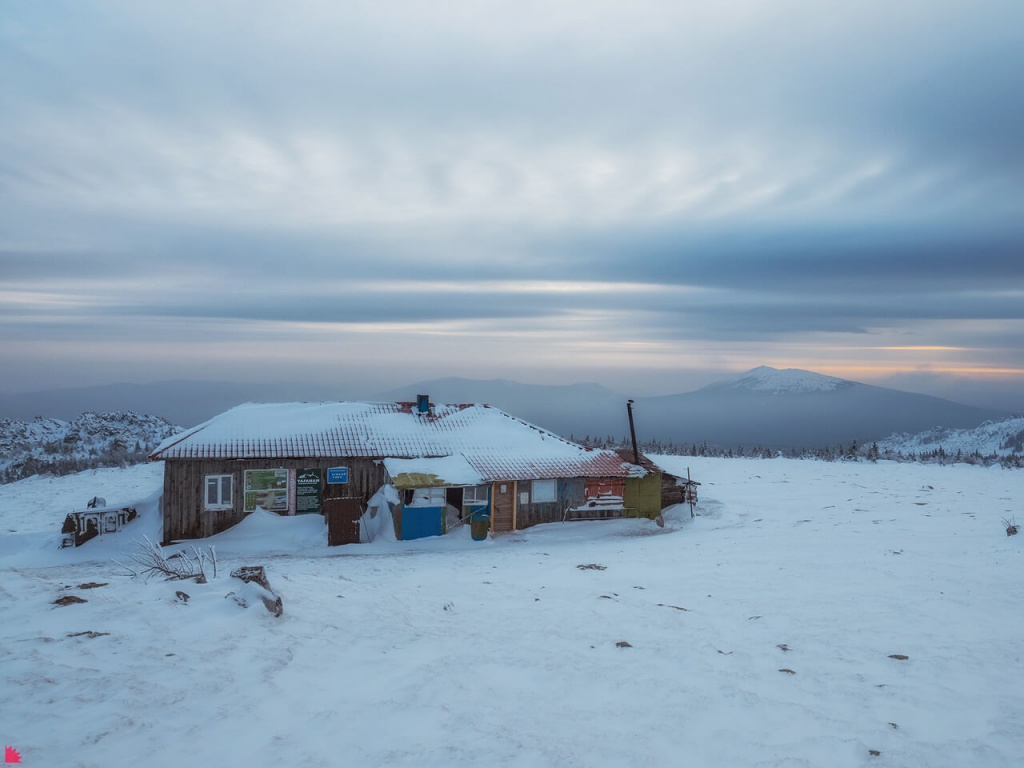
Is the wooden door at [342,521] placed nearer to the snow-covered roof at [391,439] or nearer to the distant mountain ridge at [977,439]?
the snow-covered roof at [391,439]

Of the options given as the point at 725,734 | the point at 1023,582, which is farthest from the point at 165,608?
the point at 1023,582

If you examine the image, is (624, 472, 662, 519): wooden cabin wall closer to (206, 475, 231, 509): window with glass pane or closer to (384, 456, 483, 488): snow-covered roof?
(384, 456, 483, 488): snow-covered roof

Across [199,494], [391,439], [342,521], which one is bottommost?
[342,521]

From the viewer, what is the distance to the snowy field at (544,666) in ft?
21.7

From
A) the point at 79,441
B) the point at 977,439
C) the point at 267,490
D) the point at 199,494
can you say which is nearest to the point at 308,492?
the point at 267,490

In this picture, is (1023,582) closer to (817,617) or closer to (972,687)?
(817,617)

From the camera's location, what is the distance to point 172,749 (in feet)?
20.0

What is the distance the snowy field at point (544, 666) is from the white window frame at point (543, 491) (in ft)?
20.6

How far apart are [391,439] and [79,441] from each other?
A: 43895 mm

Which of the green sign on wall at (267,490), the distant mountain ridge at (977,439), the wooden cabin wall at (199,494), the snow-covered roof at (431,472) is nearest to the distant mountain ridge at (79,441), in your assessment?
the wooden cabin wall at (199,494)

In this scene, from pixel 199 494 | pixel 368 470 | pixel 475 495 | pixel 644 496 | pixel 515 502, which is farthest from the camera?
pixel 644 496

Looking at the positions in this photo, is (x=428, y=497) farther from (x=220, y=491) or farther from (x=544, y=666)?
(x=544, y=666)

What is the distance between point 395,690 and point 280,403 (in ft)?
67.8

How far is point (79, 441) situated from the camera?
175 ft
